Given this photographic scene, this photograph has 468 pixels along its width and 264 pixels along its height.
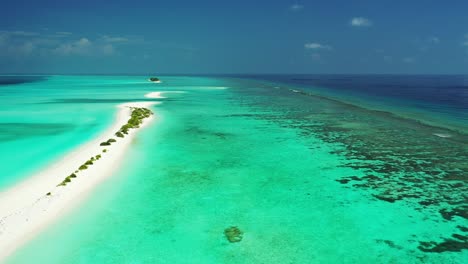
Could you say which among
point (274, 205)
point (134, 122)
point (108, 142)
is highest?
point (134, 122)

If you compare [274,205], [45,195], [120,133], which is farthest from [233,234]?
[120,133]

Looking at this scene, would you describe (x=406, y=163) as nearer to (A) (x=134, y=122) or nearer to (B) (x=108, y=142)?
(B) (x=108, y=142)

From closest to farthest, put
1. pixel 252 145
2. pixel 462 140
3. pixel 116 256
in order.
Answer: pixel 116 256 → pixel 252 145 → pixel 462 140

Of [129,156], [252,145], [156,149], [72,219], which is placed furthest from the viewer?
[252,145]

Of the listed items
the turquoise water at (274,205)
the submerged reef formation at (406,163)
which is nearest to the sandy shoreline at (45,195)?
the turquoise water at (274,205)

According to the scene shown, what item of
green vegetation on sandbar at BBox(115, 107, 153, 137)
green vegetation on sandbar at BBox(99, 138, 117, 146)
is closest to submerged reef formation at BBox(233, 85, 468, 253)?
green vegetation on sandbar at BBox(115, 107, 153, 137)

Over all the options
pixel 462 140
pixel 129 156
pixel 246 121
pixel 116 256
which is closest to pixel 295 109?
pixel 246 121

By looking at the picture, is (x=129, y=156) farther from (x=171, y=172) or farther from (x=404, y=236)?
(x=404, y=236)
